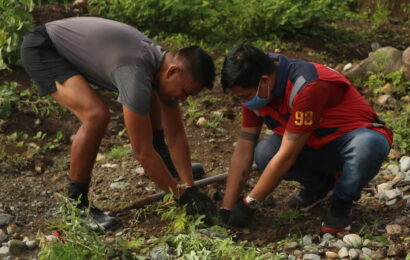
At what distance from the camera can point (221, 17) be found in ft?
23.6

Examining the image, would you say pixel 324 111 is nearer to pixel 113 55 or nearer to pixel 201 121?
pixel 113 55

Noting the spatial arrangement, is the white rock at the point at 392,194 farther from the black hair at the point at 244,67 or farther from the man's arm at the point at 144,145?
the man's arm at the point at 144,145

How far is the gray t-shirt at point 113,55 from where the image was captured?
10.6 ft

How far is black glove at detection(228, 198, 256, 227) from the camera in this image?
3.54 metres

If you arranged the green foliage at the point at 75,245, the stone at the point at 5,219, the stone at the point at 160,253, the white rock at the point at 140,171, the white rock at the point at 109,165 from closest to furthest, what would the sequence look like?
1. the green foliage at the point at 75,245
2. the stone at the point at 160,253
3. the stone at the point at 5,219
4. the white rock at the point at 140,171
5. the white rock at the point at 109,165

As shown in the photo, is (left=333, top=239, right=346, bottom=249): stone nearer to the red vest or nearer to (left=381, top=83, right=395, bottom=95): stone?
the red vest

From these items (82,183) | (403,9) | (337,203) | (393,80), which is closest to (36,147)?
(82,183)

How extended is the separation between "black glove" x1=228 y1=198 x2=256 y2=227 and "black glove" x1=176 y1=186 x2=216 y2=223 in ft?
0.43

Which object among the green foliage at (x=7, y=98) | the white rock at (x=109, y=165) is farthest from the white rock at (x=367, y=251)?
the green foliage at (x=7, y=98)

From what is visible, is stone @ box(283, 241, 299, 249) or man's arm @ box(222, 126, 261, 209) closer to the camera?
stone @ box(283, 241, 299, 249)

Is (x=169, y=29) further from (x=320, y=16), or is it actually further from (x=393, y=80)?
(x=393, y=80)

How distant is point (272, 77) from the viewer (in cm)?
328

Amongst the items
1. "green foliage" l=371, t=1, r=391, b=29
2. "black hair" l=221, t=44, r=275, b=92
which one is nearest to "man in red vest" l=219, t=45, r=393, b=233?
"black hair" l=221, t=44, r=275, b=92

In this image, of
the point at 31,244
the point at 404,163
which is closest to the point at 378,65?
the point at 404,163
